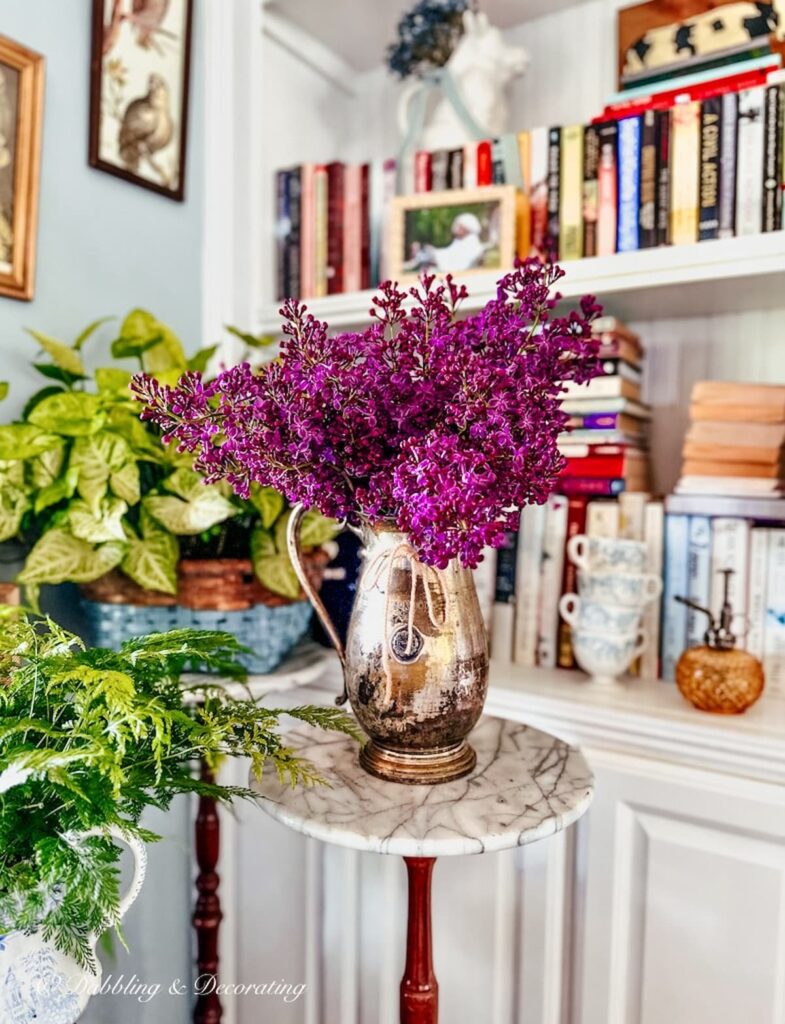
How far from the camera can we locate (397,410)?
705 mm

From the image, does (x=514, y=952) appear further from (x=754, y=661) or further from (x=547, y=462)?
(x=547, y=462)

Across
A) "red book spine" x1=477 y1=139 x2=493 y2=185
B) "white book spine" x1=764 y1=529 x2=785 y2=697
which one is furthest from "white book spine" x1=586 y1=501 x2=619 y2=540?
"red book spine" x1=477 y1=139 x2=493 y2=185

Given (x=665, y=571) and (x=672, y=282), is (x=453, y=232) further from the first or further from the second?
(x=665, y=571)

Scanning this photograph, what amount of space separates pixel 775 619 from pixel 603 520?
278 millimetres

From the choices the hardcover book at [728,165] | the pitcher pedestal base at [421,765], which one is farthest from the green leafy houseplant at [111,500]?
the hardcover book at [728,165]

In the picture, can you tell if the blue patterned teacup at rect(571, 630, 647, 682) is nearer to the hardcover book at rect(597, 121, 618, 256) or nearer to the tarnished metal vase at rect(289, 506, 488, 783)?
the tarnished metal vase at rect(289, 506, 488, 783)

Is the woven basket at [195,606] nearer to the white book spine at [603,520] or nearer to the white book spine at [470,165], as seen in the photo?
the white book spine at [603,520]

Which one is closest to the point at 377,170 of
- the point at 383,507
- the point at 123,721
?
the point at 383,507

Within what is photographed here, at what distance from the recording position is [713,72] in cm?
112

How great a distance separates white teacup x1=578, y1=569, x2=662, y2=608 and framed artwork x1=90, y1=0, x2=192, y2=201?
957 millimetres

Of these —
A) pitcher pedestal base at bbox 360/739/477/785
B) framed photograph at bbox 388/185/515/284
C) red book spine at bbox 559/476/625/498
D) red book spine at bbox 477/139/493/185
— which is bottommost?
pitcher pedestal base at bbox 360/739/477/785

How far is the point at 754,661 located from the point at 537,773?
39 cm

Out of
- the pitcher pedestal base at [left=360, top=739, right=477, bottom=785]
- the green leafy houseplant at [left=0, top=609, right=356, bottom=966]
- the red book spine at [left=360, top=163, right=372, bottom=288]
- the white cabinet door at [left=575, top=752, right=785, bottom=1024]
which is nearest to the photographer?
the green leafy houseplant at [left=0, top=609, right=356, bottom=966]

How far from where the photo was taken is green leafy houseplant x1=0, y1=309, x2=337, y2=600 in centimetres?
93
